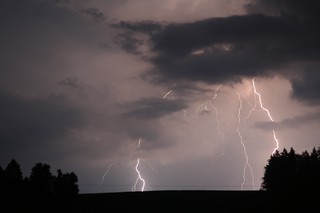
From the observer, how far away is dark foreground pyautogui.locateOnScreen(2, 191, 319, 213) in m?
45.6

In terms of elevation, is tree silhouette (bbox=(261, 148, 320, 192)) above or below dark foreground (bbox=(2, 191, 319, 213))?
above

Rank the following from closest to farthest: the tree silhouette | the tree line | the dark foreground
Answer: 1. the dark foreground
2. the tree silhouette
3. the tree line

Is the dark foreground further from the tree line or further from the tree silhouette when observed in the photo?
the tree line

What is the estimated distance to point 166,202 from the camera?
51.3m

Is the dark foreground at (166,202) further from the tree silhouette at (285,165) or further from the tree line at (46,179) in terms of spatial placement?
the tree line at (46,179)

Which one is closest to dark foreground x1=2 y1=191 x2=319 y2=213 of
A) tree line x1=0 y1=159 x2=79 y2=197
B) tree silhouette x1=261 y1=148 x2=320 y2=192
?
tree silhouette x1=261 y1=148 x2=320 y2=192

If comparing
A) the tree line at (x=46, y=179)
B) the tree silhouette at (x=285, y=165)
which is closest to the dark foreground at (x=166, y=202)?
the tree silhouette at (x=285, y=165)

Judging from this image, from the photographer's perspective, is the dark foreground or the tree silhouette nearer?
the dark foreground

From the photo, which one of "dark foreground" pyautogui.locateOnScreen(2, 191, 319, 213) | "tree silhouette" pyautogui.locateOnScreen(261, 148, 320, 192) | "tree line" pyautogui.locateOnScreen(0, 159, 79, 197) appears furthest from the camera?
"tree line" pyautogui.locateOnScreen(0, 159, 79, 197)

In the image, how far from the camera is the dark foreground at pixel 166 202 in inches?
1795

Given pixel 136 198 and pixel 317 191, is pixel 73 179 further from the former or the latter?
pixel 317 191

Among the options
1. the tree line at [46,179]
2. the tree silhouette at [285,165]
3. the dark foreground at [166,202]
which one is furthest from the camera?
the tree line at [46,179]

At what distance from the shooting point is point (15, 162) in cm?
9294

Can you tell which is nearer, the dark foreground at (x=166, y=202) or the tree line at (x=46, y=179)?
the dark foreground at (x=166, y=202)
